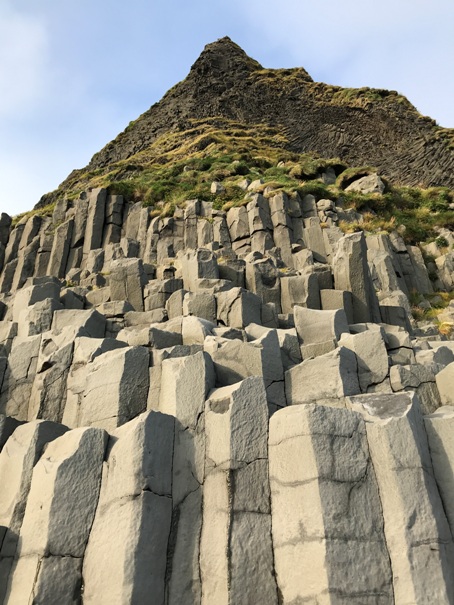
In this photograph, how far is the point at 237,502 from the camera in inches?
232

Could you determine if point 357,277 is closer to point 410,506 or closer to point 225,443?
point 225,443

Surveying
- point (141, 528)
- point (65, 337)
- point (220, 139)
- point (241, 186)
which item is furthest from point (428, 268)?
point (220, 139)

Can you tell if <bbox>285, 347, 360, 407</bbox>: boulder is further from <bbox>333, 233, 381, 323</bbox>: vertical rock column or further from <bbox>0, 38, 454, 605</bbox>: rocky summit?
<bbox>333, 233, 381, 323</bbox>: vertical rock column

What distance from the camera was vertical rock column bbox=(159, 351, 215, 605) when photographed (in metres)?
5.64

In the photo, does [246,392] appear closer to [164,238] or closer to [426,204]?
[164,238]

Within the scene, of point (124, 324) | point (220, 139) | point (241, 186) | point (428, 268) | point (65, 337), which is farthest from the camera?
point (220, 139)

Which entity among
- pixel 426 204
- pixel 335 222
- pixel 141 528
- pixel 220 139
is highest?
pixel 220 139

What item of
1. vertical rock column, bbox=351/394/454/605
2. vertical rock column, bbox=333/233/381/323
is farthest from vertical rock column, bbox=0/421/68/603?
vertical rock column, bbox=333/233/381/323

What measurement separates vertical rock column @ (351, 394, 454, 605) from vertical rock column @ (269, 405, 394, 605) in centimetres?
12

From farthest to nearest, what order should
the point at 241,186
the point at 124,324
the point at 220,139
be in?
the point at 220,139
the point at 241,186
the point at 124,324

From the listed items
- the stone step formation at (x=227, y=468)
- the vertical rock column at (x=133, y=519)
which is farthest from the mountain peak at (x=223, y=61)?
the vertical rock column at (x=133, y=519)

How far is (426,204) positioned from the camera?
93.9ft

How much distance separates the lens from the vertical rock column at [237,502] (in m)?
5.43

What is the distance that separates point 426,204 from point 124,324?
22481 millimetres
